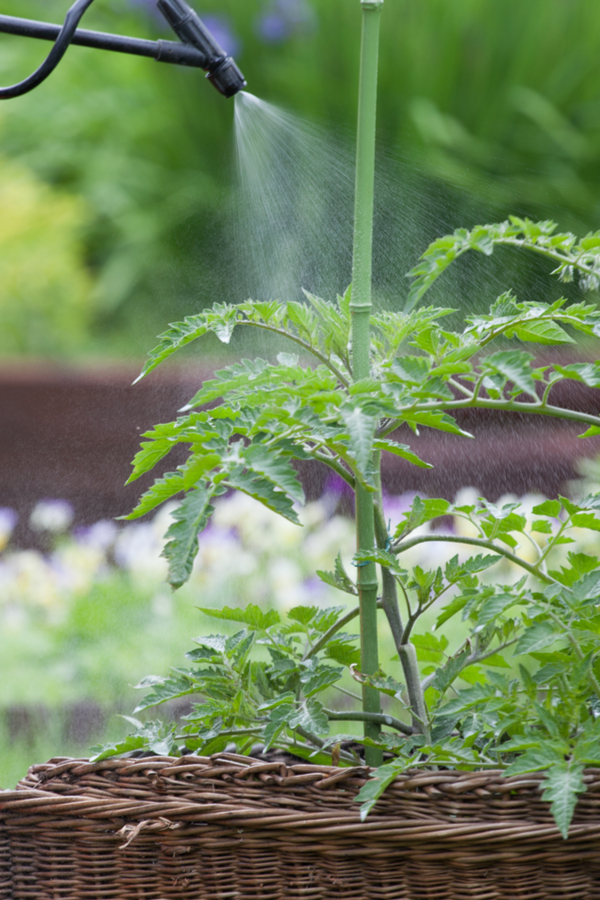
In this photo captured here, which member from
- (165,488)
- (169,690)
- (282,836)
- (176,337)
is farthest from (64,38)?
(282,836)

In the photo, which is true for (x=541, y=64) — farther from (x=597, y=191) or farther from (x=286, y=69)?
(x=286, y=69)

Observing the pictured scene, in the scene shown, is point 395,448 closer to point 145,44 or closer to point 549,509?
point 549,509

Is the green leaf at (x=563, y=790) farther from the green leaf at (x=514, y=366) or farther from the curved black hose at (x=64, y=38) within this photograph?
the curved black hose at (x=64, y=38)

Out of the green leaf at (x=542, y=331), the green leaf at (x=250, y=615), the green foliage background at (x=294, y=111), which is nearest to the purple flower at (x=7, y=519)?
the green foliage background at (x=294, y=111)


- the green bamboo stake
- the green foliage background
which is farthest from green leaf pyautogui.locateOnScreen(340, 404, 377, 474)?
the green foliage background

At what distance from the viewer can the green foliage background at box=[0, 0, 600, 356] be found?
2367mm

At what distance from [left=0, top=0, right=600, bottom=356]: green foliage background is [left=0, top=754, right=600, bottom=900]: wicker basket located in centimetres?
177

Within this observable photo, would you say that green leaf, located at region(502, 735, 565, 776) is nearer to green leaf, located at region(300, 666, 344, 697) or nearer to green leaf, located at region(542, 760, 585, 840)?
green leaf, located at region(542, 760, 585, 840)

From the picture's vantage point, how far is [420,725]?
25.3 inches

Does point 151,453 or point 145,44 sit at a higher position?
point 145,44

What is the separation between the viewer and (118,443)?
2.08 m

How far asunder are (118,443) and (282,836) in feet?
5.32

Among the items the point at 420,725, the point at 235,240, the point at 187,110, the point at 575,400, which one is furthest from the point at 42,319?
the point at 420,725

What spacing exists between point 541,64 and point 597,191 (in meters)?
0.46
